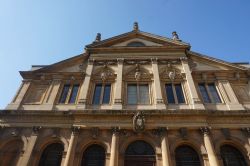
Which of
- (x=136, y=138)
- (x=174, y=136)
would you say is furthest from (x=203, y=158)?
(x=136, y=138)

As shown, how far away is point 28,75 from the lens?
19109mm

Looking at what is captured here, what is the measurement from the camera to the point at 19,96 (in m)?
17.3

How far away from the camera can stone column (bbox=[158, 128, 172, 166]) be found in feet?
42.1

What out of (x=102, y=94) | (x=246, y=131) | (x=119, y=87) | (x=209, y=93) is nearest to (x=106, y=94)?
(x=102, y=94)

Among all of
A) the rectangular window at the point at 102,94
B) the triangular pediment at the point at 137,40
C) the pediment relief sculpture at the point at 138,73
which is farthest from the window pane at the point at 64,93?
the pediment relief sculpture at the point at 138,73

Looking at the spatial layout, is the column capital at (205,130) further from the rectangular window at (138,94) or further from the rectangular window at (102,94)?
the rectangular window at (102,94)

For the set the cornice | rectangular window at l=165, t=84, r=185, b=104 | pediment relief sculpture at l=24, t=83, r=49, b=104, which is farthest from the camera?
the cornice

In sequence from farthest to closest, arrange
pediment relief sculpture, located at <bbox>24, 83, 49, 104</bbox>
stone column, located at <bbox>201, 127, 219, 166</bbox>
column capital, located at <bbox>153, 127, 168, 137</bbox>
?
pediment relief sculpture, located at <bbox>24, 83, 49, 104</bbox> < column capital, located at <bbox>153, 127, 168, 137</bbox> < stone column, located at <bbox>201, 127, 219, 166</bbox>

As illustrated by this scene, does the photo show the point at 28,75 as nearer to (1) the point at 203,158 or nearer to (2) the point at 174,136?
(2) the point at 174,136

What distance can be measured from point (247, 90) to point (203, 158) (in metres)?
8.02

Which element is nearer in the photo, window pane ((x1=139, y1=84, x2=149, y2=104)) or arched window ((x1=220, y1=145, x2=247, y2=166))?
arched window ((x1=220, y1=145, x2=247, y2=166))

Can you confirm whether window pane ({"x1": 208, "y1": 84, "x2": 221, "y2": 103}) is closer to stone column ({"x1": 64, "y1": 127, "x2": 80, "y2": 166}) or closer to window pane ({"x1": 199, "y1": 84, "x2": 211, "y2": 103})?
window pane ({"x1": 199, "y1": 84, "x2": 211, "y2": 103})

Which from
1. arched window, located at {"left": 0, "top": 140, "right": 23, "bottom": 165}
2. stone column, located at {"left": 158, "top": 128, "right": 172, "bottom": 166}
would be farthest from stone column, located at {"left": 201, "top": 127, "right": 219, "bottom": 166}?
arched window, located at {"left": 0, "top": 140, "right": 23, "bottom": 165}

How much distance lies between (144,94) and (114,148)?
219 inches
